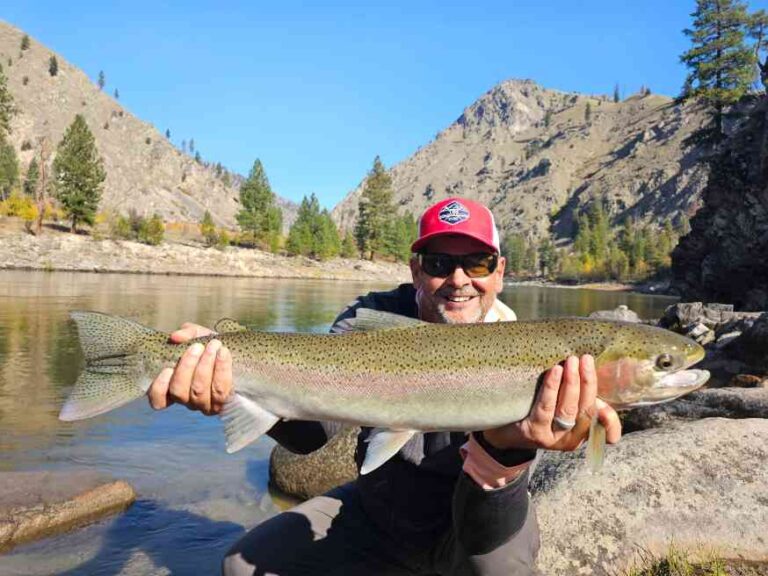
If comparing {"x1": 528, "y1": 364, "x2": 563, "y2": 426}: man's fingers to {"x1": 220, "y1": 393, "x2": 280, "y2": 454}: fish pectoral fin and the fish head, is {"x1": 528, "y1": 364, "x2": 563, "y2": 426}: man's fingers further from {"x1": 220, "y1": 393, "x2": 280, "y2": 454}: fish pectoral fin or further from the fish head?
{"x1": 220, "y1": 393, "x2": 280, "y2": 454}: fish pectoral fin

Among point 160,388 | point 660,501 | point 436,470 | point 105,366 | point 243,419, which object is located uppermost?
point 105,366

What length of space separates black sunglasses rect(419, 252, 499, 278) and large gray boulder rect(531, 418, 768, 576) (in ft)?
6.54

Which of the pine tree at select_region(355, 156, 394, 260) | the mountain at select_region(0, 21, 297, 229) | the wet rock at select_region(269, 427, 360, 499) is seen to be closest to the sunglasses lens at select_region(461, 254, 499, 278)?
the wet rock at select_region(269, 427, 360, 499)

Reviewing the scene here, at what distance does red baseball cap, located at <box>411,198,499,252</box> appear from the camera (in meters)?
4.16

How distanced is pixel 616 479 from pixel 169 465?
585 cm

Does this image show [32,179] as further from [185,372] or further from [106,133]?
[185,372]

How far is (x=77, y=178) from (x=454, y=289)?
232 ft

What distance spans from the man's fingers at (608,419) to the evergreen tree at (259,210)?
8319 centimetres

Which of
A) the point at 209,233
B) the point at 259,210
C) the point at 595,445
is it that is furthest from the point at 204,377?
the point at 259,210

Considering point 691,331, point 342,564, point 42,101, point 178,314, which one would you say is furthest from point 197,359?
point 42,101

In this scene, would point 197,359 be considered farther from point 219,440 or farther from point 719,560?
point 219,440

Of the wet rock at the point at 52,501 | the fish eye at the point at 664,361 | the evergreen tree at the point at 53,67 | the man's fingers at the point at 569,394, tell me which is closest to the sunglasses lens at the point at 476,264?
the man's fingers at the point at 569,394

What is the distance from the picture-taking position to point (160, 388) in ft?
11.9

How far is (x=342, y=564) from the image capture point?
3877mm
